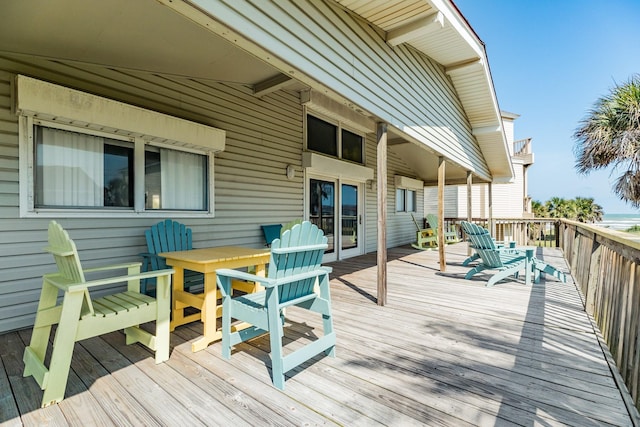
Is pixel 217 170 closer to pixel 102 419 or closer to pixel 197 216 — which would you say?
pixel 197 216

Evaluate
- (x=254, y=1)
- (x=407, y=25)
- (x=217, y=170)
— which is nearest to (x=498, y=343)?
(x=254, y=1)

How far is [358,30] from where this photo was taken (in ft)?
10.4

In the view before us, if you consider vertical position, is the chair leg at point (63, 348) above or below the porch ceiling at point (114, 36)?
below

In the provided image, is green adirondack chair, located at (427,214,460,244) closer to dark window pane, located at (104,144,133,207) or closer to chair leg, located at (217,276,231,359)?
chair leg, located at (217,276,231,359)

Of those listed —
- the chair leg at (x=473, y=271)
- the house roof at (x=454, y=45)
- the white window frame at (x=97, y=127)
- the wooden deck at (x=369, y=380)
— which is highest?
the house roof at (x=454, y=45)

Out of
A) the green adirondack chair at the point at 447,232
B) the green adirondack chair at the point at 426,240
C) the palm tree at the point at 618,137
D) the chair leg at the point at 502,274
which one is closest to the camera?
the chair leg at the point at 502,274

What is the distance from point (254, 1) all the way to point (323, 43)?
0.81 meters

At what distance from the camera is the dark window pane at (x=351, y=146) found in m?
6.89

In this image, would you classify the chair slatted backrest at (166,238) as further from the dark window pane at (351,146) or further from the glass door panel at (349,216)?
the dark window pane at (351,146)

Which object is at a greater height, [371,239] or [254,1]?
[254,1]

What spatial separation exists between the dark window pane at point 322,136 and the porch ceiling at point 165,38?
95 cm

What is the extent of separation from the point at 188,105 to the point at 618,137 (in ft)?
42.2

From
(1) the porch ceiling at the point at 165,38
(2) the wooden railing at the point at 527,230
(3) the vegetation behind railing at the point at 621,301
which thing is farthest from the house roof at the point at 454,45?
(3) the vegetation behind railing at the point at 621,301

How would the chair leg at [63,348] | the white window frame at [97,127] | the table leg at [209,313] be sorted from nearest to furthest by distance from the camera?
the chair leg at [63,348], the table leg at [209,313], the white window frame at [97,127]
